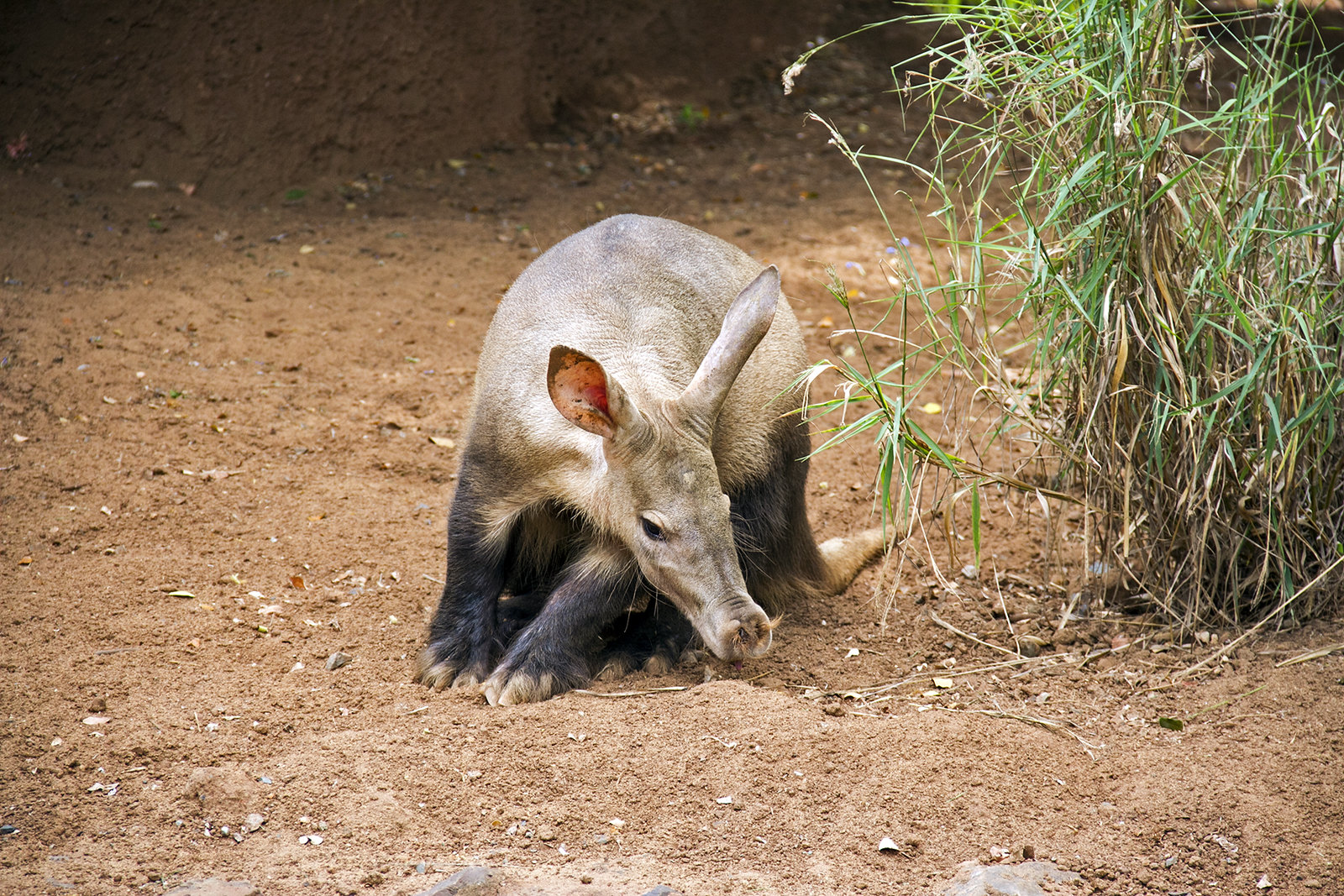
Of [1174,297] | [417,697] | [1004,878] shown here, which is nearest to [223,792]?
[417,697]

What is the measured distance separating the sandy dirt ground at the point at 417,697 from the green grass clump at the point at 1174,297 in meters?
0.36

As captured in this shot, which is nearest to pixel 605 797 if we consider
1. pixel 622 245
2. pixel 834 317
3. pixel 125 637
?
pixel 125 637

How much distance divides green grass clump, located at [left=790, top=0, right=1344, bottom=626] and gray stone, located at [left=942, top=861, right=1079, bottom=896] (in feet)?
4.27

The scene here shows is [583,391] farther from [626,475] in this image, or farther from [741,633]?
[741,633]

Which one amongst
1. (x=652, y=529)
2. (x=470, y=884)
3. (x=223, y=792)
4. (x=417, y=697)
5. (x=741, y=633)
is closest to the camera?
(x=470, y=884)

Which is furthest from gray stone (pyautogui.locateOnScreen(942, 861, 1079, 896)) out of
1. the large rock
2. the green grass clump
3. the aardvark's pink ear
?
the large rock

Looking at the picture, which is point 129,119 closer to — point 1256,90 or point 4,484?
point 4,484

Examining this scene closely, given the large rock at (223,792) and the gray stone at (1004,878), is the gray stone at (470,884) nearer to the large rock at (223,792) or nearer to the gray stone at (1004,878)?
the large rock at (223,792)

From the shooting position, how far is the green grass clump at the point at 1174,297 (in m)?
3.54

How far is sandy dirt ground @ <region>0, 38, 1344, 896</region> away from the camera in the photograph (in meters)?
2.87

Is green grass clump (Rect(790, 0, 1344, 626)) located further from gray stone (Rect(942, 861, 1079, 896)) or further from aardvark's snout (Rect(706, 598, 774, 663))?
gray stone (Rect(942, 861, 1079, 896))

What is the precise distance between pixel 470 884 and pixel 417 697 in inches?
45.7

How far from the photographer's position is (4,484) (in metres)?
4.61

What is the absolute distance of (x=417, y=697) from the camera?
12.1ft
